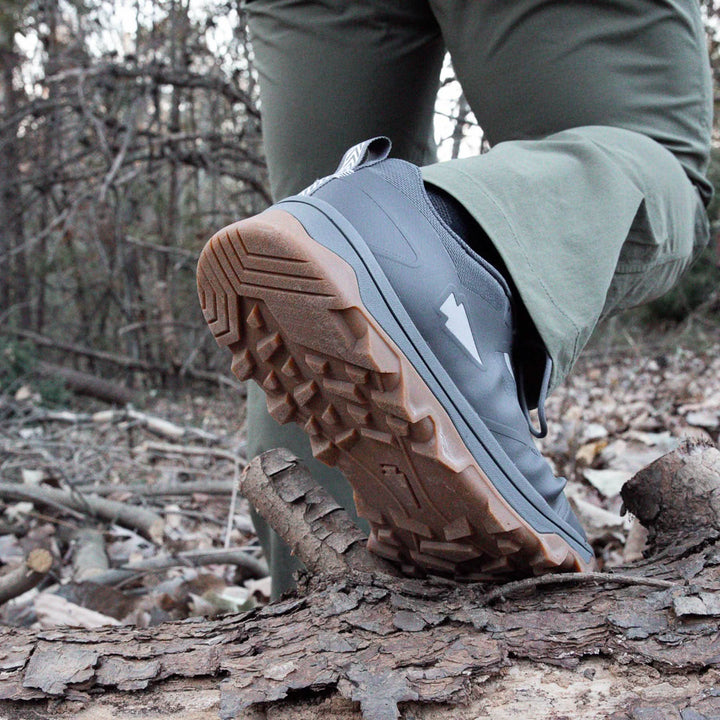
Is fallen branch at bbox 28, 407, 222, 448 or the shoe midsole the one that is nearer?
the shoe midsole

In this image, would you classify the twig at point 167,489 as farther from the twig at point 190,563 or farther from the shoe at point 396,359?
the shoe at point 396,359

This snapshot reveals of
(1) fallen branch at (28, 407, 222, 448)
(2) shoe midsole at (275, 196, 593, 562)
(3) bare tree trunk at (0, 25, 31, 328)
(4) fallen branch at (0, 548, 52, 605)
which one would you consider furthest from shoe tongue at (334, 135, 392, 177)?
(3) bare tree trunk at (0, 25, 31, 328)

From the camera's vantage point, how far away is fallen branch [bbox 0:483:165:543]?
2.55 meters

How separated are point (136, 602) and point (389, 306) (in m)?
1.20

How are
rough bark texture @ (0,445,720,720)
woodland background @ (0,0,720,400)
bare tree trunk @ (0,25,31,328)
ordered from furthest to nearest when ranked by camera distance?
1. bare tree trunk @ (0,25,31,328)
2. woodland background @ (0,0,720,400)
3. rough bark texture @ (0,445,720,720)

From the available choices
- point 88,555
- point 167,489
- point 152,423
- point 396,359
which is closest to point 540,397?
point 396,359

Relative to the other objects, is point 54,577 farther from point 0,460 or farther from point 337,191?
point 337,191

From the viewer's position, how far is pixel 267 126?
1562 millimetres

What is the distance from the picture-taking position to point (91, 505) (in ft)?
8.42

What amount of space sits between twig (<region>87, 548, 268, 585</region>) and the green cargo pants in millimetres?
1090

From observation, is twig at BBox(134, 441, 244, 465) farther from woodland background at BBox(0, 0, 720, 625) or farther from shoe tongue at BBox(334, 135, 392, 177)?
shoe tongue at BBox(334, 135, 392, 177)

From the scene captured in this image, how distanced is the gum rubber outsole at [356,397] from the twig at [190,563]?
Result: 3.84 feet

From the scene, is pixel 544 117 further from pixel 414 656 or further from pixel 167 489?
pixel 167 489

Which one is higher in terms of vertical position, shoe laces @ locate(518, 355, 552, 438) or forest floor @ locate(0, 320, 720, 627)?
shoe laces @ locate(518, 355, 552, 438)
